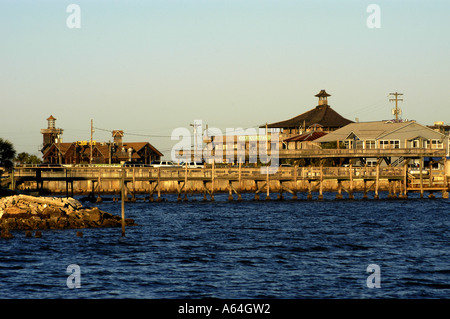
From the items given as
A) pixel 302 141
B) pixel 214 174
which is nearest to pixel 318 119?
pixel 302 141

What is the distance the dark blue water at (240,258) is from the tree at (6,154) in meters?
20.8

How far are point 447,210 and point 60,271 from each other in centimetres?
→ 4564

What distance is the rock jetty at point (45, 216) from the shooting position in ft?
163

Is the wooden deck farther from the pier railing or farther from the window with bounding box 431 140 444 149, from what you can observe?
the window with bounding box 431 140 444 149

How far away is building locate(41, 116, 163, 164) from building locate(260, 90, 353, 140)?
29073 millimetres

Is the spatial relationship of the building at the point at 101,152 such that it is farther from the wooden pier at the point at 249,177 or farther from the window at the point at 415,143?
the window at the point at 415,143

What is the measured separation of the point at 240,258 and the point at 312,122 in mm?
116147

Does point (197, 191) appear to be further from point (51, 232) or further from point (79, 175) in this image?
point (51, 232)

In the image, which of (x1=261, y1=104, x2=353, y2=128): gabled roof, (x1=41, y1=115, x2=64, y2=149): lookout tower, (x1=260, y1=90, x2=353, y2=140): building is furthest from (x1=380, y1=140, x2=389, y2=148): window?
(x1=41, y1=115, x2=64, y2=149): lookout tower

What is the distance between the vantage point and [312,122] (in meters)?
150

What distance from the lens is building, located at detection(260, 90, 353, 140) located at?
145 meters

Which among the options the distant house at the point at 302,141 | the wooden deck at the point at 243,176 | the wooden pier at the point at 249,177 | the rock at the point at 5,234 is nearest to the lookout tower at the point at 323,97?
the distant house at the point at 302,141
